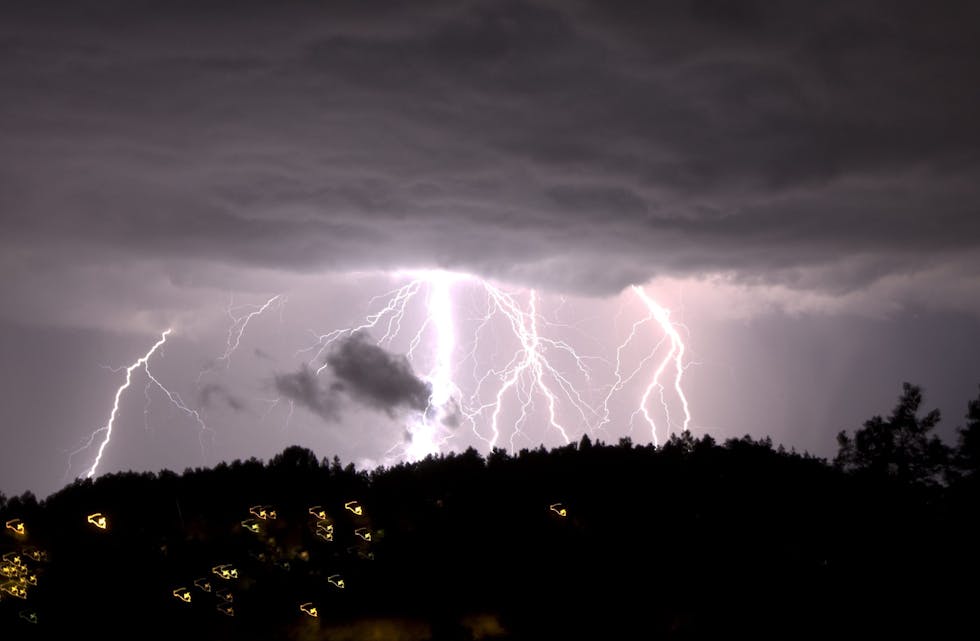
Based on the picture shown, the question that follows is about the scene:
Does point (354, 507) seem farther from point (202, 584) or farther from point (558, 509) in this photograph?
point (558, 509)

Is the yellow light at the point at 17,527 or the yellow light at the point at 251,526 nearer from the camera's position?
the yellow light at the point at 251,526

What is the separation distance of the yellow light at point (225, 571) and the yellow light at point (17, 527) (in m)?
6.24

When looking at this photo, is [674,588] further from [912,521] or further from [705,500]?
[912,521]

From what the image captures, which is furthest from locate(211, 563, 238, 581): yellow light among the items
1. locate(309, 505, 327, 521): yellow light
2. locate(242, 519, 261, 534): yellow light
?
locate(309, 505, 327, 521): yellow light

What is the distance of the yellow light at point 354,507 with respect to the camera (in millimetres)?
30547

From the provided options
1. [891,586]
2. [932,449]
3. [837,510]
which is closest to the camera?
[891,586]

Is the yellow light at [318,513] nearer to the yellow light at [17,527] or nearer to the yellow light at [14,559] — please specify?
the yellow light at [14,559]

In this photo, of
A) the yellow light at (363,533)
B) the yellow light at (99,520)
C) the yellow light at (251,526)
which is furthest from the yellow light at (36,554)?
the yellow light at (363,533)

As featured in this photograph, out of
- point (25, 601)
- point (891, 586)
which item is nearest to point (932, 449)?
point (891, 586)

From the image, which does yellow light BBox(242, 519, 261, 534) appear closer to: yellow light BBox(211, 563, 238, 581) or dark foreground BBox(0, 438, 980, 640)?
dark foreground BBox(0, 438, 980, 640)

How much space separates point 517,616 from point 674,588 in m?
4.55

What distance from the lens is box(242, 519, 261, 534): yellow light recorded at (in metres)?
29.6

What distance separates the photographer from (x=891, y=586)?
27859mm

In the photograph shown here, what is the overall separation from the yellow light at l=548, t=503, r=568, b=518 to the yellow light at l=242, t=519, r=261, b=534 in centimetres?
884
